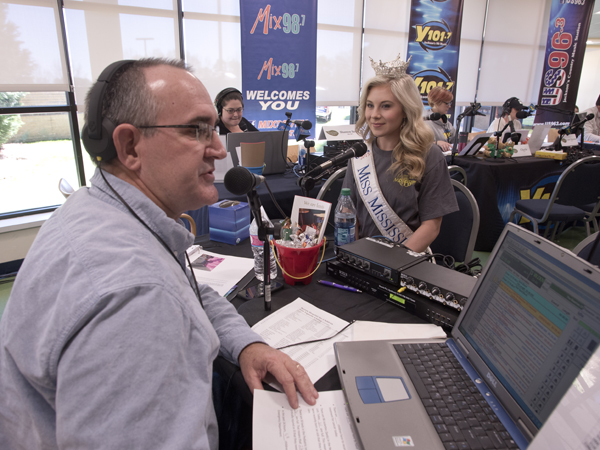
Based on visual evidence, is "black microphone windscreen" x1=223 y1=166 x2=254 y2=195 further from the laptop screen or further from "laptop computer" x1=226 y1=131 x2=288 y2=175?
"laptop computer" x1=226 y1=131 x2=288 y2=175

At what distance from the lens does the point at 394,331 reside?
0.94m

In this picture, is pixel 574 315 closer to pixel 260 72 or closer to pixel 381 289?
pixel 381 289

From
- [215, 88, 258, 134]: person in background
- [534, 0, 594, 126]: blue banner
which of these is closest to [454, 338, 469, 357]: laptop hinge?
[215, 88, 258, 134]: person in background

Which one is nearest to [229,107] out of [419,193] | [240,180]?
[419,193]

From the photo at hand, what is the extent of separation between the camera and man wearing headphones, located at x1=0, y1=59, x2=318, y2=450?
48cm

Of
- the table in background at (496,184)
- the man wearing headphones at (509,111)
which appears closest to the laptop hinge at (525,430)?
the table in background at (496,184)

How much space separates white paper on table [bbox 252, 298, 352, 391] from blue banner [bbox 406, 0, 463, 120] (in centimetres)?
495

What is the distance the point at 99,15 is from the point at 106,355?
382 cm

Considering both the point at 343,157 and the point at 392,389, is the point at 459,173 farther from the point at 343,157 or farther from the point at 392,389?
the point at 392,389

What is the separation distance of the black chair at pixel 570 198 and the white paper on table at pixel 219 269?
2.77m

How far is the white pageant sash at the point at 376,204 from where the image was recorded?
5.80 feet

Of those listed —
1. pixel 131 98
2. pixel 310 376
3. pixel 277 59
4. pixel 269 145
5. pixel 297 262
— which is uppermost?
pixel 277 59

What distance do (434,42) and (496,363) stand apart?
18.3ft

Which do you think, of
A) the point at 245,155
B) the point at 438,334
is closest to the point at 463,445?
the point at 438,334
